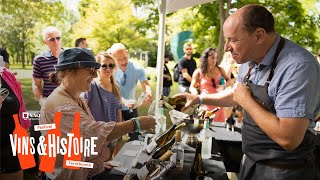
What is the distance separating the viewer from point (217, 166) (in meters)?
1.66

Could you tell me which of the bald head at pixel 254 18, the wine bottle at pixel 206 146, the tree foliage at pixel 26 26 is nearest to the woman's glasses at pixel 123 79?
the wine bottle at pixel 206 146

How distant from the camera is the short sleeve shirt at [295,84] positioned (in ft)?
3.51

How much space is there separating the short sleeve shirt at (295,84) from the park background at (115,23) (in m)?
6.37

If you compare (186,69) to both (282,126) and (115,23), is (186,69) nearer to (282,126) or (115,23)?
(282,126)

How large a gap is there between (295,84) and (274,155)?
0.33 m

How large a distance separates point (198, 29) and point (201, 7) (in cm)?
71

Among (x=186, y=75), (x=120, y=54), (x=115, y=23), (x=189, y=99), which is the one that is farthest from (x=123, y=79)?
(x=115, y=23)

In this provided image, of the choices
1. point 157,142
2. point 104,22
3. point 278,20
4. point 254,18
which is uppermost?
point 104,22

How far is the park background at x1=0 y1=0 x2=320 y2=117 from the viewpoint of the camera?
903 centimetres

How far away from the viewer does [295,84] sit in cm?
108

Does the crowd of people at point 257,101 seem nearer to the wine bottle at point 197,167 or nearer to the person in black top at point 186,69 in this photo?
the wine bottle at point 197,167

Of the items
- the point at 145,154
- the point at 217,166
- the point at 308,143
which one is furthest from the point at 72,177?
the point at 308,143

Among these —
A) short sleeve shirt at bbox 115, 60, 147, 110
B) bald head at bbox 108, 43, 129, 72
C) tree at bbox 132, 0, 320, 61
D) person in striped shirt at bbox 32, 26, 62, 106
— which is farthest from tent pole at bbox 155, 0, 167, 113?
tree at bbox 132, 0, 320, 61

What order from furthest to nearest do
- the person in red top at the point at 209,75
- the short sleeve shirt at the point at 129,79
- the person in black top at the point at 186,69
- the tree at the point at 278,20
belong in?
the tree at the point at 278,20 < the person in black top at the point at 186,69 < the person in red top at the point at 209,75 < the short sleeve shirt at the point at 129,79
